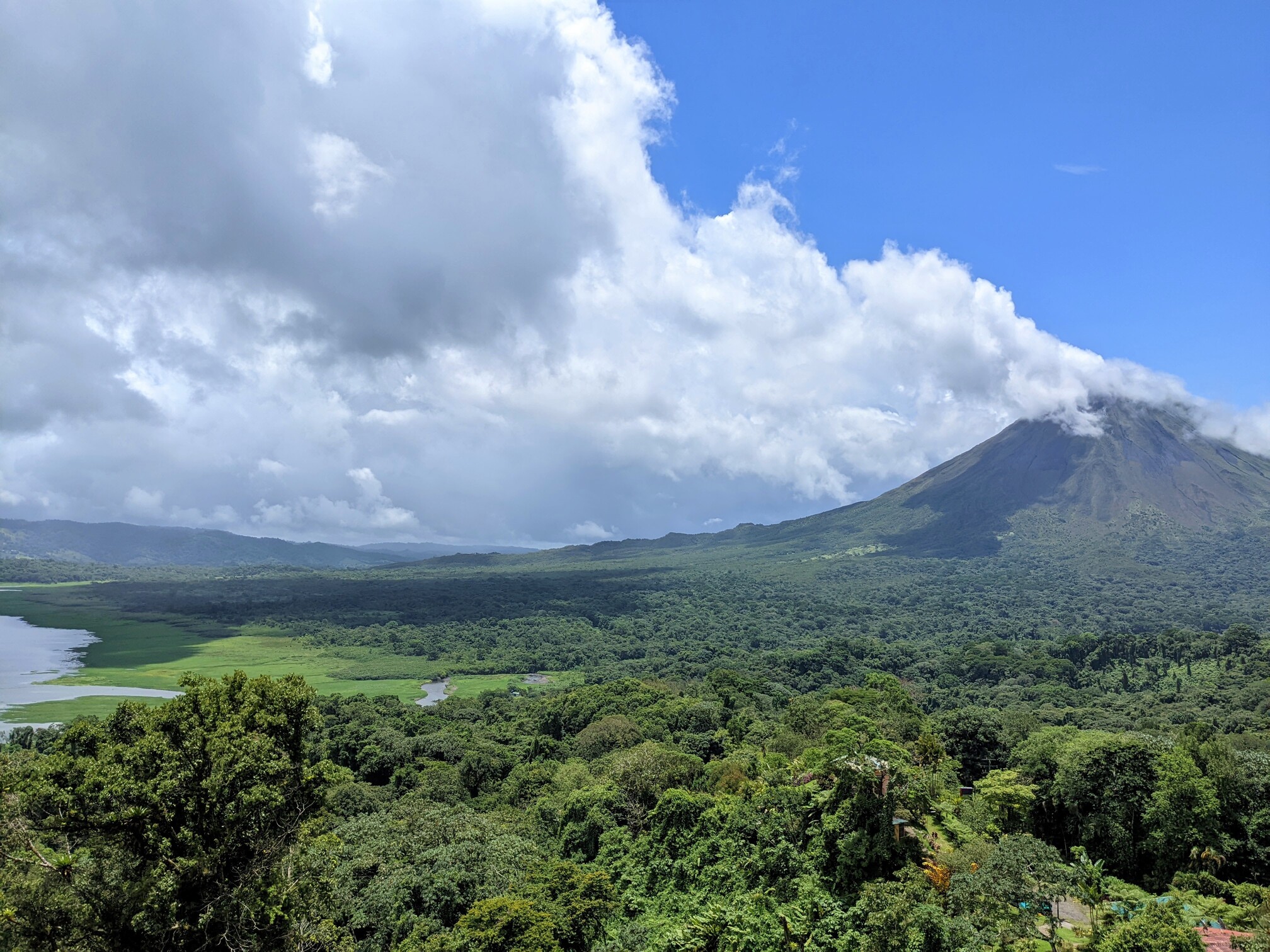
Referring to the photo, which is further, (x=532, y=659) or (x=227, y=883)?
(x=532, y=659)

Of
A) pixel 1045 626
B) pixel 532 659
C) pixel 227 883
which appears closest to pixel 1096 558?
pixel 1045 626

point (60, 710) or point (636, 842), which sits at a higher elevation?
point (636, 842)

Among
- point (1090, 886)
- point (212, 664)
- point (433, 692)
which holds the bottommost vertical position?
point (433, 692)

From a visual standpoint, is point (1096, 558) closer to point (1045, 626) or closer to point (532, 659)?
point (1045, 626)

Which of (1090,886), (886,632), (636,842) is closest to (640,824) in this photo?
(636,842)

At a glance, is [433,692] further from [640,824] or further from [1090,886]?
[1090,886]

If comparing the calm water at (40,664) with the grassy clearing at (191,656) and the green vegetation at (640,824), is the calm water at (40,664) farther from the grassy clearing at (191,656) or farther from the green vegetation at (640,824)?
the green vegetation at (640,824)
